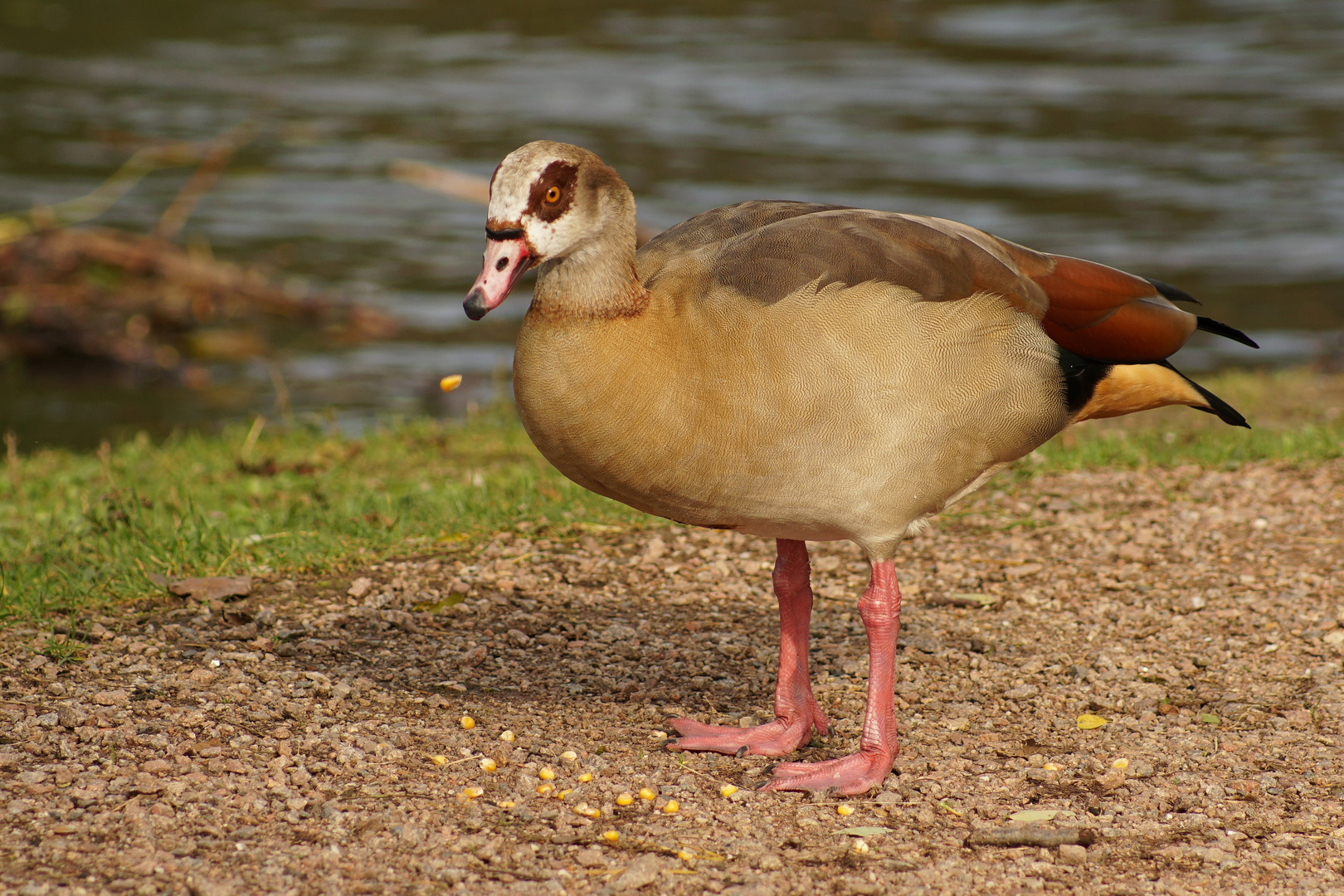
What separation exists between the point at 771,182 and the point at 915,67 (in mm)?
7486

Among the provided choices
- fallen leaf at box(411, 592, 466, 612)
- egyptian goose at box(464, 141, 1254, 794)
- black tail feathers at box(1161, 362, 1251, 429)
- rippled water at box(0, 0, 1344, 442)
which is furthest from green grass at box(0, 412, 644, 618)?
rippled water at box(0, 0, 1344, 442)

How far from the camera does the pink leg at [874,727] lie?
13.3 ft

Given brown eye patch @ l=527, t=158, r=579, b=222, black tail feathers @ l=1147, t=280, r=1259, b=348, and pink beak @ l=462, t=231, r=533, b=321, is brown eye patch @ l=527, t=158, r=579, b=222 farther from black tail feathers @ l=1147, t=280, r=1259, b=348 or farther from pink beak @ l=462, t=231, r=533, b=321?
black tail feathers @ l=1147, t=280, r=1259, b=348

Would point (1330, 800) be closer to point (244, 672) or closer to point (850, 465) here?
point (850, 465)

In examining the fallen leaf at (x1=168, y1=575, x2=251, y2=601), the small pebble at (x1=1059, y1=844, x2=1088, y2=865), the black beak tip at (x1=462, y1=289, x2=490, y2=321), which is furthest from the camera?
the fallen leaf at (x1=168, y1=575, x2=251, y2=601)

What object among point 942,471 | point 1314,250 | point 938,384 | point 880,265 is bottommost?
point 1314,250

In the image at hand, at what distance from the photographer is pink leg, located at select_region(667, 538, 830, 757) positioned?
4371mm

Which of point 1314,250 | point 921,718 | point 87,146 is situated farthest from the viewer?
point 87,146

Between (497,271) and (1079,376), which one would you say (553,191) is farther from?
(1079,376)

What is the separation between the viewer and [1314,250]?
46.0 feet

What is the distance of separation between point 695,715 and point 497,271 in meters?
1.74

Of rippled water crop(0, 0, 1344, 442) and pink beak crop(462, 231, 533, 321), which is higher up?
pink beak crop(462, 231, 533, 321)

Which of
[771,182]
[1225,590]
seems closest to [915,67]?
[771,182]

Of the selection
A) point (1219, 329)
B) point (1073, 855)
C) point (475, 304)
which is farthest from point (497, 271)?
point (1219, 329)
